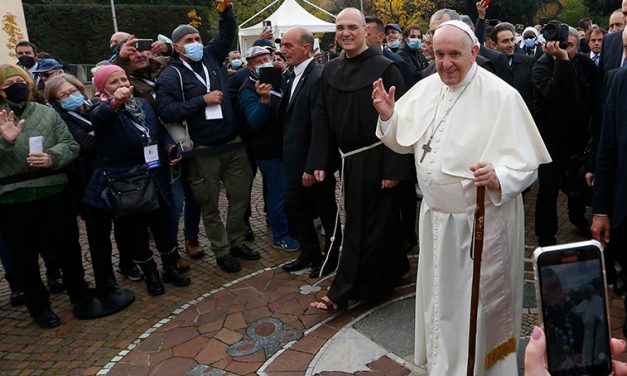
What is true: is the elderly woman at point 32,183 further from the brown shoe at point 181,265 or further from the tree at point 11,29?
the tree at point 11,29

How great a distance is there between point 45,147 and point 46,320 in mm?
1470

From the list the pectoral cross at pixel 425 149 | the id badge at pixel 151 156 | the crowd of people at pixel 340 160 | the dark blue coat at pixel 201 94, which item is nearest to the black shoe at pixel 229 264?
the crowd of people at pixel 340 160

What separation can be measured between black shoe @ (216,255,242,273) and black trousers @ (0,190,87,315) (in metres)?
1.34

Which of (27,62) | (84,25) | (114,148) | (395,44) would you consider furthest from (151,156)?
(84,25)

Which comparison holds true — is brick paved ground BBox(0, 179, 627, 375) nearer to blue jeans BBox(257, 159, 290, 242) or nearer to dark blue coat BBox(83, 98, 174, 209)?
blue jeans BBox(257, 159, 290, 242)

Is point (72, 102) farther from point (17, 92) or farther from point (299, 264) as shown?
point (299, 264)

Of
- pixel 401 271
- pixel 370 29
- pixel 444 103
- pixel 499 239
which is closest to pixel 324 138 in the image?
pixel 401 271

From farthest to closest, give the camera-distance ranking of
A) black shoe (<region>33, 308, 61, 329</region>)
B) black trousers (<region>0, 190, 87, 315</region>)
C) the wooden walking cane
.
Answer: black shoe (<region>33, 308, 61, 329</region>) < black trousers (<region>0, 190, 87, 315</region>) < the wooden walking cane

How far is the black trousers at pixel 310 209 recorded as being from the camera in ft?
16.8

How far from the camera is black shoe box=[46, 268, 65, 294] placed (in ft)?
17.8

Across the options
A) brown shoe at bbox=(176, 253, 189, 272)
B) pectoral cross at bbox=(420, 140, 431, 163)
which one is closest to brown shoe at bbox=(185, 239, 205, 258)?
brown shoe at bbox=(176, 253, 189, 272)

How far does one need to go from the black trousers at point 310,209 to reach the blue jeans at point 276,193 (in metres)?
0.55

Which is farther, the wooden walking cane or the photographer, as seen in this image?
the photographer

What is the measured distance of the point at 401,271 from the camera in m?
4.66
